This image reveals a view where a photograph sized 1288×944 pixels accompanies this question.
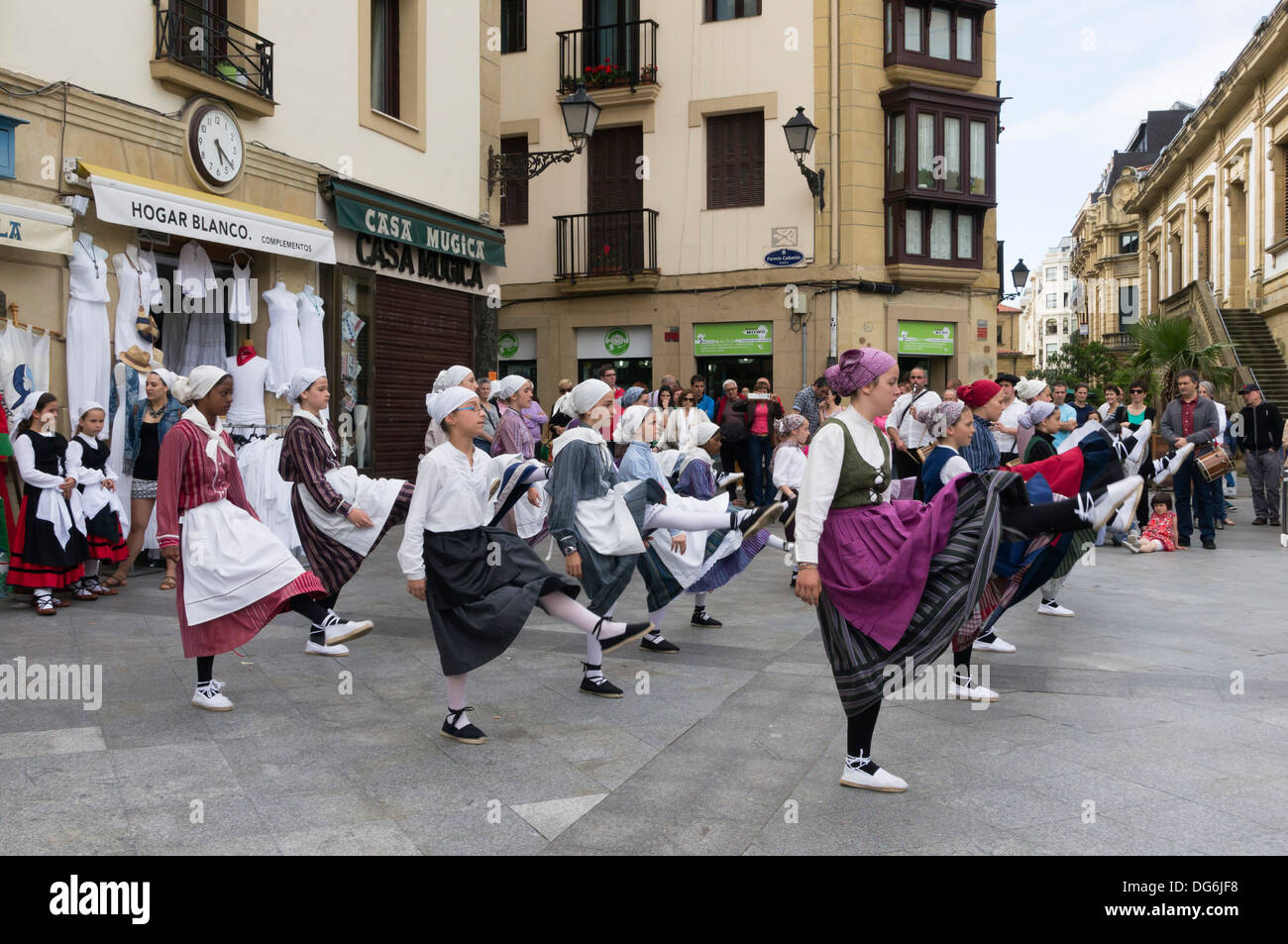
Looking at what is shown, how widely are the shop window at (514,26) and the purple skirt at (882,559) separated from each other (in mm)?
21710

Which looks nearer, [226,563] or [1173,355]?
[226,563]

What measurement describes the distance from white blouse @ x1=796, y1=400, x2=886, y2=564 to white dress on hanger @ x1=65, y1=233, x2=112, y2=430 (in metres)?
8.02

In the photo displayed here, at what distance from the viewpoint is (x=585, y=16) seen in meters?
23.5

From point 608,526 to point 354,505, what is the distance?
193 centimetres

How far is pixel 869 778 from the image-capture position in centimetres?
464

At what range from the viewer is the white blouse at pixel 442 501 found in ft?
17.6

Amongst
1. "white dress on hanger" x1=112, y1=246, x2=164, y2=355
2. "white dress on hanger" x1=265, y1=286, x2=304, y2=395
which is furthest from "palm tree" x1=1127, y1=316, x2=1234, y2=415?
"white dress on hanger" x1=112, y1=246, x2=164, y2=355

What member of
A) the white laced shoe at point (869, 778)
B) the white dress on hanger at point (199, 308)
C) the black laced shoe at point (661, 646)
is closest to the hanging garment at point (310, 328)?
the white dress on hanger at point (199, 308)

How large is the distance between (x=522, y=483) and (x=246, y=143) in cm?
822

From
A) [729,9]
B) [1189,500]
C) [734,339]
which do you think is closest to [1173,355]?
[734,339]

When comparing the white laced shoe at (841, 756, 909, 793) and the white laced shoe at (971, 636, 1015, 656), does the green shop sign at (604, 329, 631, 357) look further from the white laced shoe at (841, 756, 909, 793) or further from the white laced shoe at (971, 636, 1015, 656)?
the white laced shoe at (841, 756, 909, 793)

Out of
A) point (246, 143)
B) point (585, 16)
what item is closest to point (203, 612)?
point (246, 143)

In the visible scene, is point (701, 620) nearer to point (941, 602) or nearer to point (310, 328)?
point (941, 602)

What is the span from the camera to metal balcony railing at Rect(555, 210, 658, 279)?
2323cm
